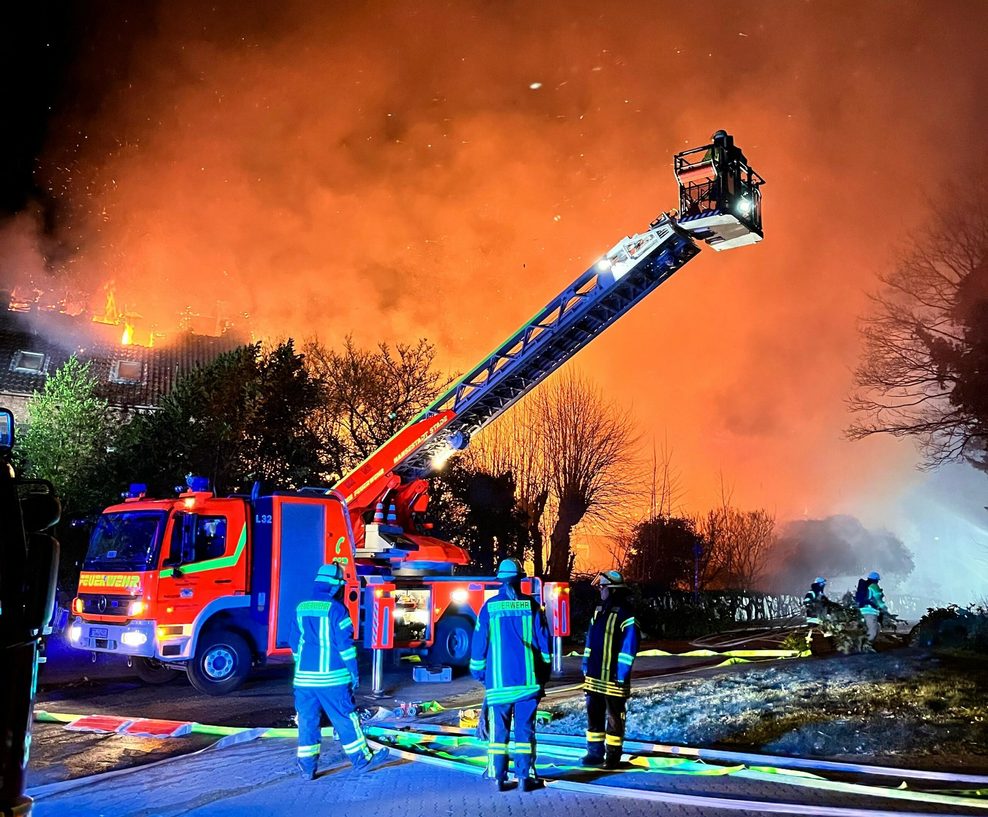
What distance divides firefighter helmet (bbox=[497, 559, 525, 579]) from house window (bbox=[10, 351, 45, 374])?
2878 centimetres

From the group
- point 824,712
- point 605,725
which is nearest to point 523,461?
point 824,712

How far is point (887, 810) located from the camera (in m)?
4.88

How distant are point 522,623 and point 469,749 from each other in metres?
1.66

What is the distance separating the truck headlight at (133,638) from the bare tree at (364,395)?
1434 cm

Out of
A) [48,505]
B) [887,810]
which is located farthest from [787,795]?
[48,505]

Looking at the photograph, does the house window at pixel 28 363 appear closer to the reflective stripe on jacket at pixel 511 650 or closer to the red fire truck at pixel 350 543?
the red fire truck at pixel 350 543

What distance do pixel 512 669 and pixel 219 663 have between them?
19.6 ft

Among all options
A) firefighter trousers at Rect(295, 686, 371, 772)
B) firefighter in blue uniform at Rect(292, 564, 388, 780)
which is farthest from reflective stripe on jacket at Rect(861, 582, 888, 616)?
firefighter trousers at Rect(295, 686, 371, 772)

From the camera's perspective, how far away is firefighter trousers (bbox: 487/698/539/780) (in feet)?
17.7

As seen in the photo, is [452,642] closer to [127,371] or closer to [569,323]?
[569,323]

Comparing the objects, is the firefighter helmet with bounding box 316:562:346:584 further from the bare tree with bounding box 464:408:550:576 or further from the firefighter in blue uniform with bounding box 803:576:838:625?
the bare tree with bounding box 464:408:550:576

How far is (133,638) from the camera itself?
9500 mm

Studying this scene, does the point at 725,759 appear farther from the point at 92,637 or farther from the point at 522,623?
the point at 92,637

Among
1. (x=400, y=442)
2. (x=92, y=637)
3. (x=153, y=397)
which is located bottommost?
(x=92, y=637)
